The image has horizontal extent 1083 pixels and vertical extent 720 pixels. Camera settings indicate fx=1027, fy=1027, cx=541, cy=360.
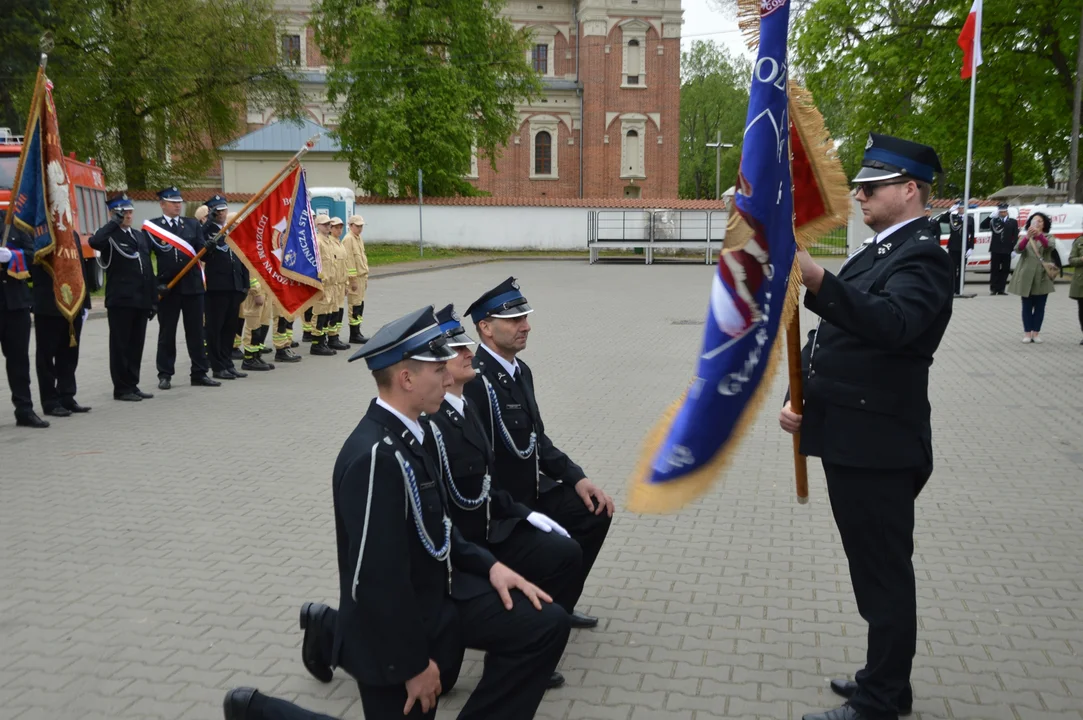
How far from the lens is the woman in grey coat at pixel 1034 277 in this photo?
51.1 ft

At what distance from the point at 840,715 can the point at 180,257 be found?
33.7 feet

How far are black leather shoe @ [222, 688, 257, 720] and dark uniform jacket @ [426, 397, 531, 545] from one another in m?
1.06

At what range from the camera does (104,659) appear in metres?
4.86

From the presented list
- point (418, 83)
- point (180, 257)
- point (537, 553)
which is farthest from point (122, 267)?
point (418, 83)

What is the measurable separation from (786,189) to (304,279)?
10624 millimetres

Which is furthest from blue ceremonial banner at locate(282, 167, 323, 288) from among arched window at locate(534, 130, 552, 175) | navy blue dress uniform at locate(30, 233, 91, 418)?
arched window at locate(534, 130, 552, 175)

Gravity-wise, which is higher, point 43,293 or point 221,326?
point 43,293

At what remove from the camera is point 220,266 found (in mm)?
13031

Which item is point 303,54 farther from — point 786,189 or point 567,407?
point 786,189

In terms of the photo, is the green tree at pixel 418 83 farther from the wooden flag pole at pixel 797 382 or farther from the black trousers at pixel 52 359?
the wooden flag pole at pixel 797 382

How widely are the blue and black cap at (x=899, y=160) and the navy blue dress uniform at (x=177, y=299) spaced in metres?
9.92

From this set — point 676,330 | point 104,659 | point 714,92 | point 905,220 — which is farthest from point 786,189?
point 714,92

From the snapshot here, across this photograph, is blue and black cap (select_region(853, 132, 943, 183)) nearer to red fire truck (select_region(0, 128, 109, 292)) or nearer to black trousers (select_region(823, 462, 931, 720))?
black trousers (select_region(823, 462, 931, 720))

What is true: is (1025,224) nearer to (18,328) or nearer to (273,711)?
(18,328)
